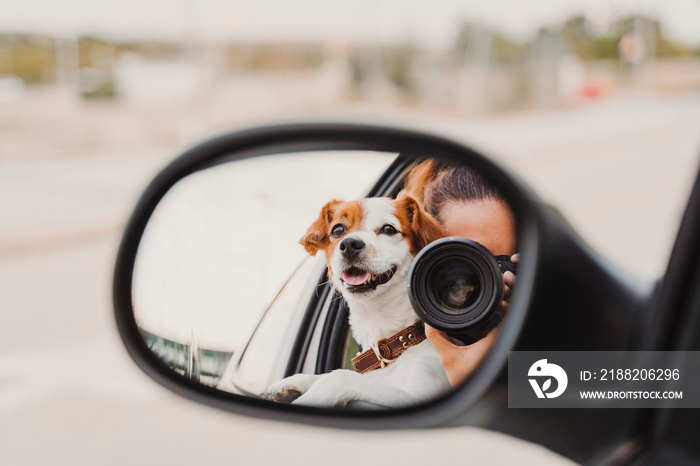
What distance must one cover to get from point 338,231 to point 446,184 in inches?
6.5

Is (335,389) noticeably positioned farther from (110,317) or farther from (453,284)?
(110,317)

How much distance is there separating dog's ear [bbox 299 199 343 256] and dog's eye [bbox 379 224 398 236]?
0.26 ft

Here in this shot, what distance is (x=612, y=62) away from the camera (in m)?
33.4

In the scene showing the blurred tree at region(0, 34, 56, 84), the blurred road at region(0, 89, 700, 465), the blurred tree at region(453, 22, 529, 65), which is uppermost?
the blurred tree at region(453, 22, 529, 65)

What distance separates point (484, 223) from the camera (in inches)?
37.8

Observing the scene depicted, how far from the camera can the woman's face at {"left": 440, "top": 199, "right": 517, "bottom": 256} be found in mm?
915

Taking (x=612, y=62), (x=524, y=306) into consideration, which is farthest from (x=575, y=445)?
(x=612, y=62)

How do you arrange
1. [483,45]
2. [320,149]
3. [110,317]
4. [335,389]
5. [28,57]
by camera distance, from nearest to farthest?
1. [335,389]
2. [320,149]
3. [110,317]
4. [28,57]
5. [483,45]

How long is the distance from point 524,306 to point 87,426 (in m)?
3.49

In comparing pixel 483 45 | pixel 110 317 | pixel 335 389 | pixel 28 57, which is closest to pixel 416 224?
pixel 335 389

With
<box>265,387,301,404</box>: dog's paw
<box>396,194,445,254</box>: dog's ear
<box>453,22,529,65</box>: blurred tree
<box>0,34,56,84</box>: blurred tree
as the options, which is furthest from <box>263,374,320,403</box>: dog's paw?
<box>453,22,529,65</box>: blurred tree

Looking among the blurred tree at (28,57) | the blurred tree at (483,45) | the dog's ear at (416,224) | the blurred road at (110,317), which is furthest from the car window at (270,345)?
the blurred tree at (483,45)

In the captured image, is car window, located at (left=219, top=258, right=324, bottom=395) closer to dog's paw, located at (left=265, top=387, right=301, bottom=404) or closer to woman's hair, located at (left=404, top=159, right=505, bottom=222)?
dog's paw, located at (left=265, top=387, right=301, bottom=404)

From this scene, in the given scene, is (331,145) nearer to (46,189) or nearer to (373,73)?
(46,189)
